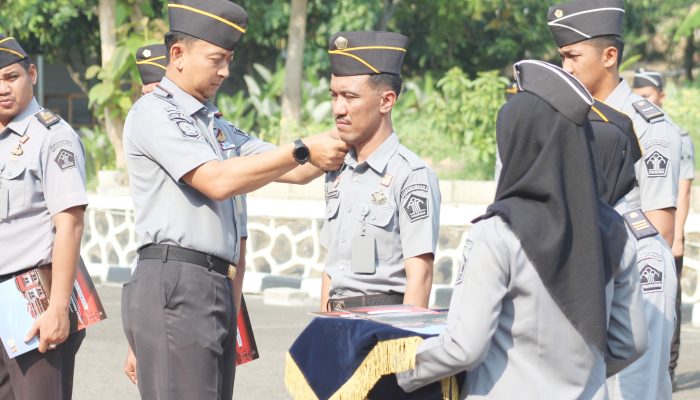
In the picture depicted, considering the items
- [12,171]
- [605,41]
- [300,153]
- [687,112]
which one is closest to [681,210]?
[605,41]

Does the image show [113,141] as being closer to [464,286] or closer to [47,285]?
[47,285]

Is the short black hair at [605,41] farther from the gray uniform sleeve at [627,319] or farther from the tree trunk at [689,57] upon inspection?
the tree trunk at [689,57]

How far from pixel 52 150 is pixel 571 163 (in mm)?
2374

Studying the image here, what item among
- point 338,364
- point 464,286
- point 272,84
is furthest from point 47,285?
point 272,84

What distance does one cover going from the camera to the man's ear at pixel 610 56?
509cm

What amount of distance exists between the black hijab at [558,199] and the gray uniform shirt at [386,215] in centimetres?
119

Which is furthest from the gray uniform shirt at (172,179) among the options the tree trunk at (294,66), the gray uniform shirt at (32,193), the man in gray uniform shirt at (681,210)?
the tree trunk at (294,66)

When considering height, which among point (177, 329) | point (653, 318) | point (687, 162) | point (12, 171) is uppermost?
point (12, 171)

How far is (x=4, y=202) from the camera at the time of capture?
16.1 feet

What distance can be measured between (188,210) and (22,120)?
1044 mm

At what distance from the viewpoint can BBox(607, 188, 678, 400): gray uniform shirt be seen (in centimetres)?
482

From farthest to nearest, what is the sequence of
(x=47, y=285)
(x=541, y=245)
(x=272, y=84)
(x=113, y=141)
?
(x=272, y=84) → (x=113, y=141) → (x=47, y=285) → (x=541, y=245)

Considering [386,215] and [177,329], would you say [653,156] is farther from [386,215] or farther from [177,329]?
[177,329]

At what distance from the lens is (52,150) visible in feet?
16.1
